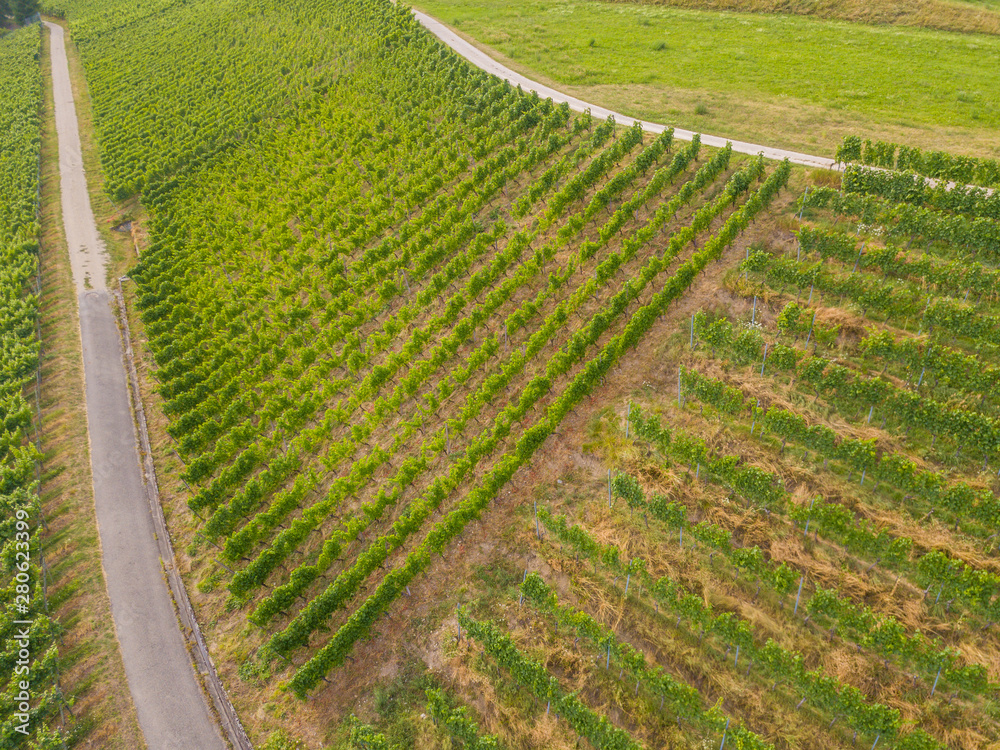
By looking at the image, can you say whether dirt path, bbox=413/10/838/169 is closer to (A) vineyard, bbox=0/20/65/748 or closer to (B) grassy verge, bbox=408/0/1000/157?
(B) grassy verge, bbox=408/0/1000/157

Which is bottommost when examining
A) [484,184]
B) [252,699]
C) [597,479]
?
[252,699]

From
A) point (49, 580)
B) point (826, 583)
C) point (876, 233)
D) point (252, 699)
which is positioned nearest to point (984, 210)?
point (876, 233)

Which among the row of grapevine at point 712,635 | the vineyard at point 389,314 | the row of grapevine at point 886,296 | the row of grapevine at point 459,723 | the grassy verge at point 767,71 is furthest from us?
the grassy verge at point 767,71

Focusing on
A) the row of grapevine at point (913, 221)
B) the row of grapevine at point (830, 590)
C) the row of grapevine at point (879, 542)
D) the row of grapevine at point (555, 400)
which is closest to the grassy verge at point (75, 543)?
the row of grapevine at point (555, 400)

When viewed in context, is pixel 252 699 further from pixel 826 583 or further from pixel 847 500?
pixel 847 500

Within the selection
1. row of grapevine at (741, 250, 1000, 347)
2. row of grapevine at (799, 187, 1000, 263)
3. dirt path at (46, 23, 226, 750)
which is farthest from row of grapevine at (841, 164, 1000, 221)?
dirt path at (46, 23, 226, 750)

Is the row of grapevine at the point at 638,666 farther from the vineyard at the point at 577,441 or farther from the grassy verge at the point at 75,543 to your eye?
the grassy verge at the point at 75,543
